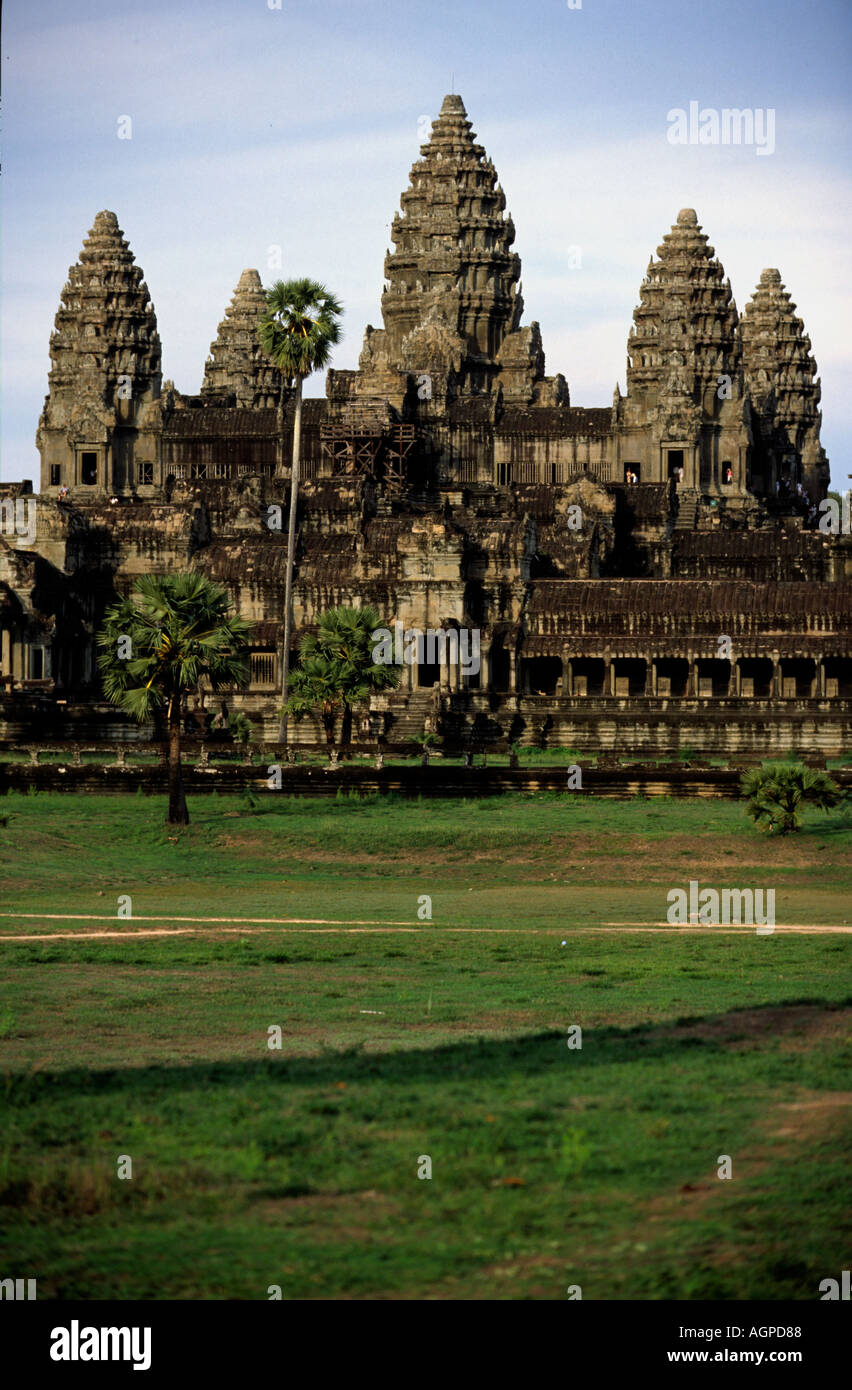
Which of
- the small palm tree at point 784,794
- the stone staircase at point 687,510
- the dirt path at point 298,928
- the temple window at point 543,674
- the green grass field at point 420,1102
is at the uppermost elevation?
the stone staircase at point 687,510

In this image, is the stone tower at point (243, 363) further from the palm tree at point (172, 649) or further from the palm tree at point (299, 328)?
the palm tree at point (172, 649)

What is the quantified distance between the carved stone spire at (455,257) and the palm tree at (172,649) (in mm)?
72191

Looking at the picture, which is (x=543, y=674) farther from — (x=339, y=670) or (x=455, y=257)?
(x=455, y=257)

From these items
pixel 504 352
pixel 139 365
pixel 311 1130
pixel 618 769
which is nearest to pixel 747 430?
pixel 504 352

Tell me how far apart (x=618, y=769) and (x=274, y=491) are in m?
51.5

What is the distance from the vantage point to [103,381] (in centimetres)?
12294

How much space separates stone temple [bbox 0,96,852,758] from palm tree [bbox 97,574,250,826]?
19.0 meters

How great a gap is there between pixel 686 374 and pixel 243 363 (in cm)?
3873

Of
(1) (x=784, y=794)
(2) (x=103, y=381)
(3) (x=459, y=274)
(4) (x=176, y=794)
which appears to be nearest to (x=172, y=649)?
(4) (x=176, y=794)

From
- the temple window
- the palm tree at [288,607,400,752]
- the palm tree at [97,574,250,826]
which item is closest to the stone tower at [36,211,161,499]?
the temple window

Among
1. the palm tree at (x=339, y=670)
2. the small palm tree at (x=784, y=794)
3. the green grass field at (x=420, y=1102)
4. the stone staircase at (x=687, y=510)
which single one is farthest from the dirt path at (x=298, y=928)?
the stone staircase at (x=687, y=510)

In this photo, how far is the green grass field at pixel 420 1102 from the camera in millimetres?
14047

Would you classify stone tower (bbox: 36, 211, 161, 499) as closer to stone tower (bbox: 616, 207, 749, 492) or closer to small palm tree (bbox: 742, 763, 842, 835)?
stone tower (bbox: 616, 207, 749, 492)
